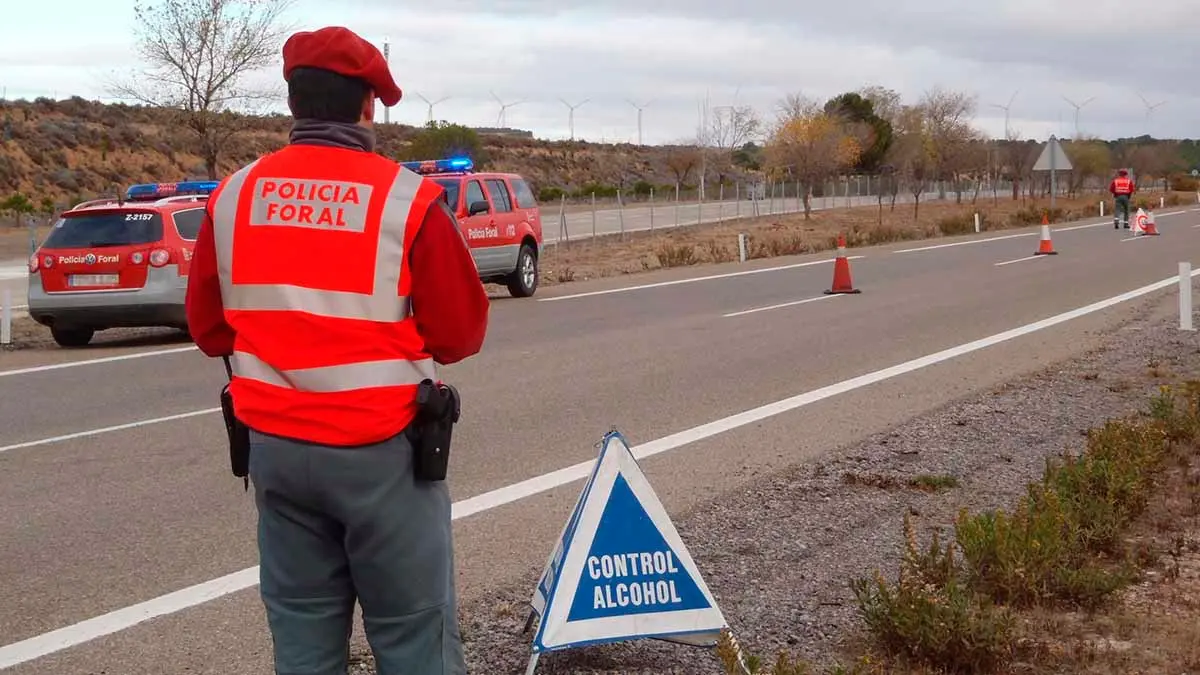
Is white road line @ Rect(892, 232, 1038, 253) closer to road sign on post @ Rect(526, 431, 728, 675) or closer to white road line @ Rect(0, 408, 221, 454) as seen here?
white road line @ Rect(0, 408, 221, 454)

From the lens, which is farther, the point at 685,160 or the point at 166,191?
the point at 685,160

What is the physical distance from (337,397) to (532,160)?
343 feet

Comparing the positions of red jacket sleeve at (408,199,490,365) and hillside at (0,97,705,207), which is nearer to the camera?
red jacket sleeve at (408,199,490,365)

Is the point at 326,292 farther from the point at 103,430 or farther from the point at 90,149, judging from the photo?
the point at 90,149

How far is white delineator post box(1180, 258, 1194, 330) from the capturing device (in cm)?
1482

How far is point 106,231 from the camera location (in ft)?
53.0

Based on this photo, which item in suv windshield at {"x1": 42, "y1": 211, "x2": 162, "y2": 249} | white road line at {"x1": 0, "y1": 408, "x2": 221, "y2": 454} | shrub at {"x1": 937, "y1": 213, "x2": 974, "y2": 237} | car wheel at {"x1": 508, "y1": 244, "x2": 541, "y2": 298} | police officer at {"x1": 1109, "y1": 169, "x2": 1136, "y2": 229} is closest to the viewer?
white road line at {"x1": 0, "y1": 408, "x2": 221, "y2": 454}

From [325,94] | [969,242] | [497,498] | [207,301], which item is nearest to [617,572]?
[207,301]

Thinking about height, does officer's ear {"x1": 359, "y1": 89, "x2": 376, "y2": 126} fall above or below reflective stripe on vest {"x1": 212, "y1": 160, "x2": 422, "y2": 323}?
above

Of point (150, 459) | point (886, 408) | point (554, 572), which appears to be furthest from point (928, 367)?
point (554, 572)

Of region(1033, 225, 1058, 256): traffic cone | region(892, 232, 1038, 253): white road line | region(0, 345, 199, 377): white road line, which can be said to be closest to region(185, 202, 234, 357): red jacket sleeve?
region(0, 345, 199, 377): white road line

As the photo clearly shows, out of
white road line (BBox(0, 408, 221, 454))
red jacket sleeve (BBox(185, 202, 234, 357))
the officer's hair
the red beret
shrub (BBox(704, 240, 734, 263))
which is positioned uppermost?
the red beret

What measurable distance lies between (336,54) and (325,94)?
98mm

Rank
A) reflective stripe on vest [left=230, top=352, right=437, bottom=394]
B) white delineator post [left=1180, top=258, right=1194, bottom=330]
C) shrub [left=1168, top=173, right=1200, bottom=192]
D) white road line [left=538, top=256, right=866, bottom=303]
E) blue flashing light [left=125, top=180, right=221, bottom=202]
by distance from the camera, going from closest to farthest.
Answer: reflective stripe on vest [left=230, top=352, right=437, bottom=394] → white delineator post [left=1180, top=258, right=1194, bottom=330] → blue flashing light [left=125, top=180, right=221, bottom=202] → white road line [left=538, top=256, right=866, bottom=303] → shrub [left=1168, top=173, right=1200, bottom=192]
